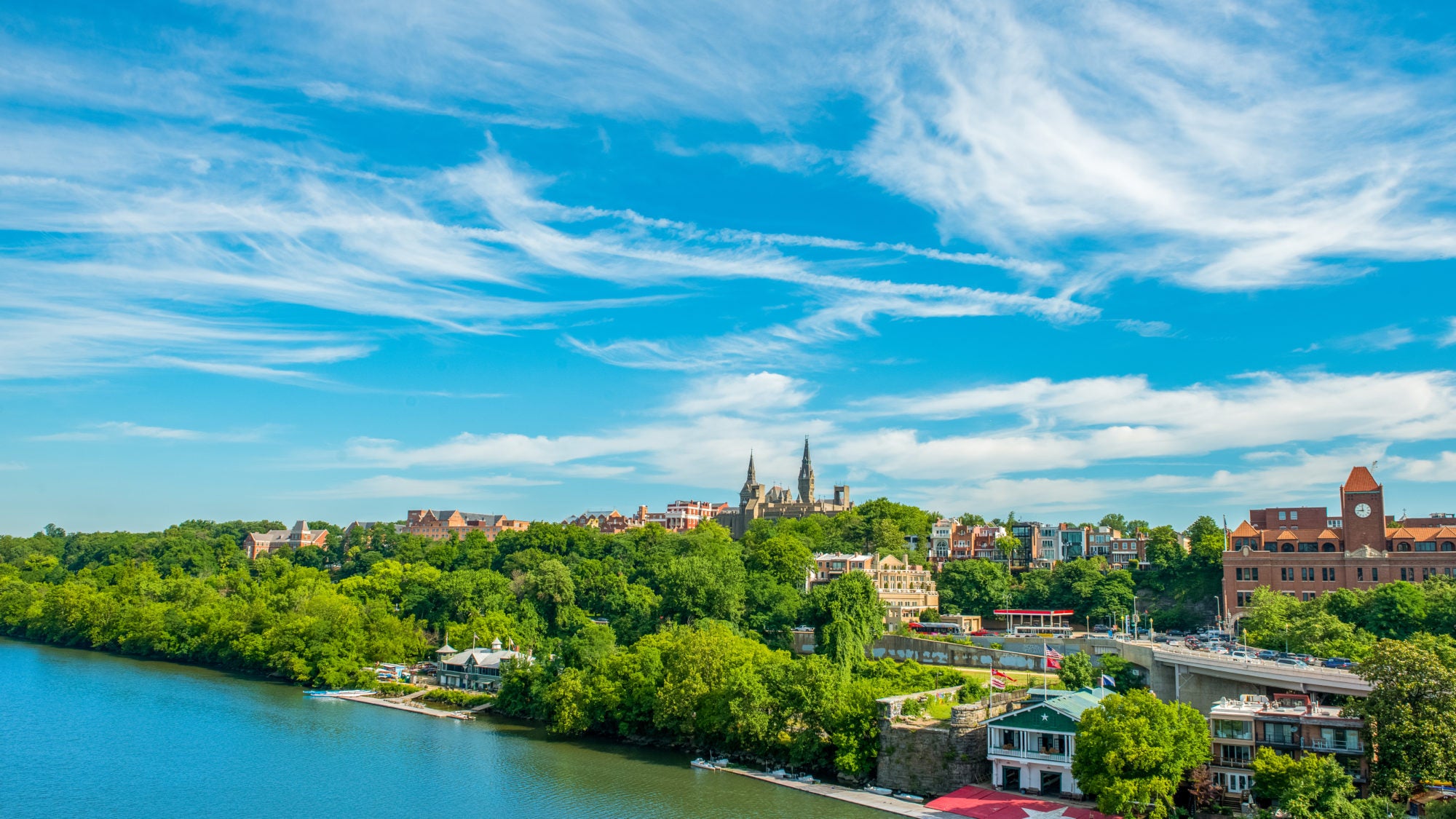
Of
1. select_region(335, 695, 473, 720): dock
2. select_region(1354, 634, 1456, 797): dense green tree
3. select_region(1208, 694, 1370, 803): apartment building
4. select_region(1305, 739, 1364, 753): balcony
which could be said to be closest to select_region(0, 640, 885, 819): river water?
select_region(335, 695, 473, 720): dock

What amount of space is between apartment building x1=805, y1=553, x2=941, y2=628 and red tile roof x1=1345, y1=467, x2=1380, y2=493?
33518 millimetres

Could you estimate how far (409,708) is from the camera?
62.8 m

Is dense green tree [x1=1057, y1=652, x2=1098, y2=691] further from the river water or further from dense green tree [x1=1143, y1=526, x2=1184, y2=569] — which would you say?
dense green tree [x1=1143, y1=526, x2=1184, y2=569]

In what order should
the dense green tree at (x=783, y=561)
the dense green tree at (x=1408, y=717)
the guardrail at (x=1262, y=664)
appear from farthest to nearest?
the dense green tree at (x=783, y=561) → the guardrail at (x=1262, y=664) → the dense green tree at (x=1408, y=717)

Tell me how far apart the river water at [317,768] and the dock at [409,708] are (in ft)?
2.85

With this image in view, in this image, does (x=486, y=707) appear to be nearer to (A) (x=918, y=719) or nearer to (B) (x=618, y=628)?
(B) (x=618, y=628)

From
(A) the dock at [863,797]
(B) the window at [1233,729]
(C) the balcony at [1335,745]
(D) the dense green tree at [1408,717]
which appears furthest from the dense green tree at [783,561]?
(D) the dense green tree at [1408,717]

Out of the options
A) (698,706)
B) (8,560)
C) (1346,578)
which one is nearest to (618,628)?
(698,706)

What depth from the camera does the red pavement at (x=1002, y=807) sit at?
1459 inches

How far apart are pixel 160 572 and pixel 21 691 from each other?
191 ft

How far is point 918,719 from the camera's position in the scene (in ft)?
149

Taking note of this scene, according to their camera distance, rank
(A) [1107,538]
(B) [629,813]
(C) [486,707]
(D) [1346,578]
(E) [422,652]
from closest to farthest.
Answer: (B) [629,813]
(C) [486,707]
(D) [1346,578]
(E) [422,652]
(A) [1107,538]

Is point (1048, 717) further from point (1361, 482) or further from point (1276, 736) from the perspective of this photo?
point (1361, 482)

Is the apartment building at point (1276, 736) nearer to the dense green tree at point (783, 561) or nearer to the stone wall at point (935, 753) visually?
the stone wall at point (935, 753)
